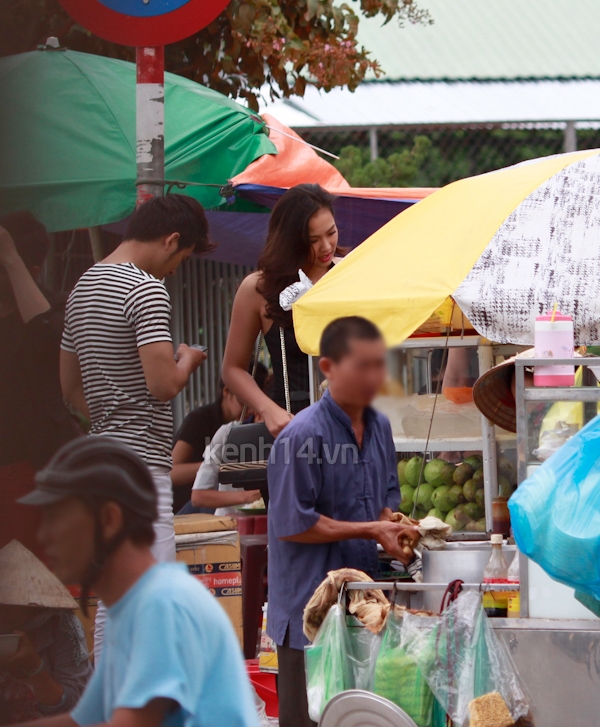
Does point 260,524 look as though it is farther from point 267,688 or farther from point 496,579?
point 496,579

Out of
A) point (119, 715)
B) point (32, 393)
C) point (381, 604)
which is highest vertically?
point (32, 393)

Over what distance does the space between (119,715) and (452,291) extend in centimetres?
224

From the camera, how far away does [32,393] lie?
870 millimetres

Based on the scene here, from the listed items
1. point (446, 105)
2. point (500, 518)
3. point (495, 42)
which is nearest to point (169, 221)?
point (500, 518)

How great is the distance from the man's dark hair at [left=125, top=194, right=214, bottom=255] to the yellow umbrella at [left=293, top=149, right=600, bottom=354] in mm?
880

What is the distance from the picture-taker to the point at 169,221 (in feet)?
5.29

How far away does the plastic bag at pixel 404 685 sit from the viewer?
281 centimetres

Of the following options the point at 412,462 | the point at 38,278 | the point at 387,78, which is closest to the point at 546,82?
the point at 387,78

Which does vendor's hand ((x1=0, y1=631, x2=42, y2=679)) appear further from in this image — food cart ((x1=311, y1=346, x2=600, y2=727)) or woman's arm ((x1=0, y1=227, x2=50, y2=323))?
food cart ((x1=311, y1=346, x2=600, y2=727))

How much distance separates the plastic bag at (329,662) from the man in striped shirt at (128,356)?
1.49 metres

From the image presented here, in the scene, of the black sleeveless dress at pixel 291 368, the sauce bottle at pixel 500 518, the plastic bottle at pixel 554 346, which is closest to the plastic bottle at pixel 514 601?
the plastic bottle at pixel 554 346

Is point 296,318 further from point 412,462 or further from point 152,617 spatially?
point 152,617

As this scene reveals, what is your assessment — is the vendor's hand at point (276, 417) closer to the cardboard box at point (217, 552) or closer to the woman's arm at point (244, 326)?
the woman's arm at point (244, 326)

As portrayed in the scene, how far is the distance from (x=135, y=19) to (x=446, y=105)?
9.10 m
